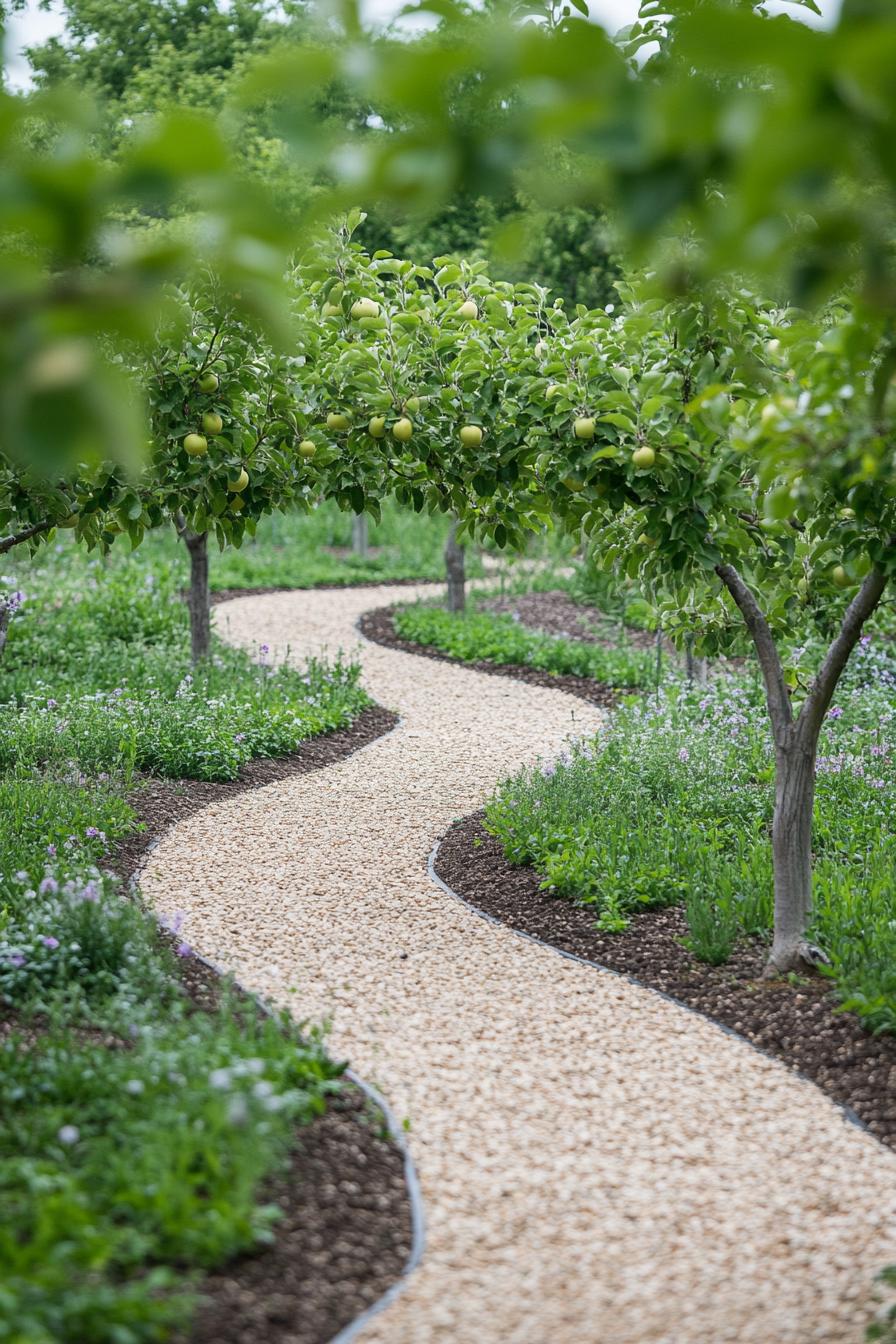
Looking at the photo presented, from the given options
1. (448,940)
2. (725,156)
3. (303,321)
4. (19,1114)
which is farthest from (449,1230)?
(303,321)

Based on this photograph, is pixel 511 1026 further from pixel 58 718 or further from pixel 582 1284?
pixel 58 718

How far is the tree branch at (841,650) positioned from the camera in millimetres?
4352

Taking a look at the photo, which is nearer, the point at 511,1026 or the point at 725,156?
the point at 725,156

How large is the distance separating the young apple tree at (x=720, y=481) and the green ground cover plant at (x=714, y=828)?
298mm

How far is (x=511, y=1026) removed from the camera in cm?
452

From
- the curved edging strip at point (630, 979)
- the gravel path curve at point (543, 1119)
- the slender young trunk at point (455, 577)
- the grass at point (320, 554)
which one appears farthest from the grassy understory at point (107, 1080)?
the grass at point (320, 554)

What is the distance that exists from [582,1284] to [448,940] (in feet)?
7.83

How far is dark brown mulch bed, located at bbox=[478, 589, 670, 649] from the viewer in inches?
504

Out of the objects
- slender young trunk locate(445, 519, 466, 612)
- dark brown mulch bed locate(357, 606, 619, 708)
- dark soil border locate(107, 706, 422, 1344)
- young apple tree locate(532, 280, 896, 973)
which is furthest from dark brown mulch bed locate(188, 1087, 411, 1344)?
slender young trunk locate(445, 519, 466, 612)

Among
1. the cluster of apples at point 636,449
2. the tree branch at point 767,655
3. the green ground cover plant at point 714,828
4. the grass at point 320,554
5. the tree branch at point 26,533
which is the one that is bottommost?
the green ground cover plant at point 714,828

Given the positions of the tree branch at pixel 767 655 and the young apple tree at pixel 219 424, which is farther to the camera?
the young apple tree at pixel 219 424

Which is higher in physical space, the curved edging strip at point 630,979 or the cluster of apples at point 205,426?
the cluster of apples at point 205,426

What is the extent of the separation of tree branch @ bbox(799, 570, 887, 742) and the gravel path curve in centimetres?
122

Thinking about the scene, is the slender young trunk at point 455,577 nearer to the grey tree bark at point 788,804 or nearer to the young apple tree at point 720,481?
the young apple tree at point 720,481
